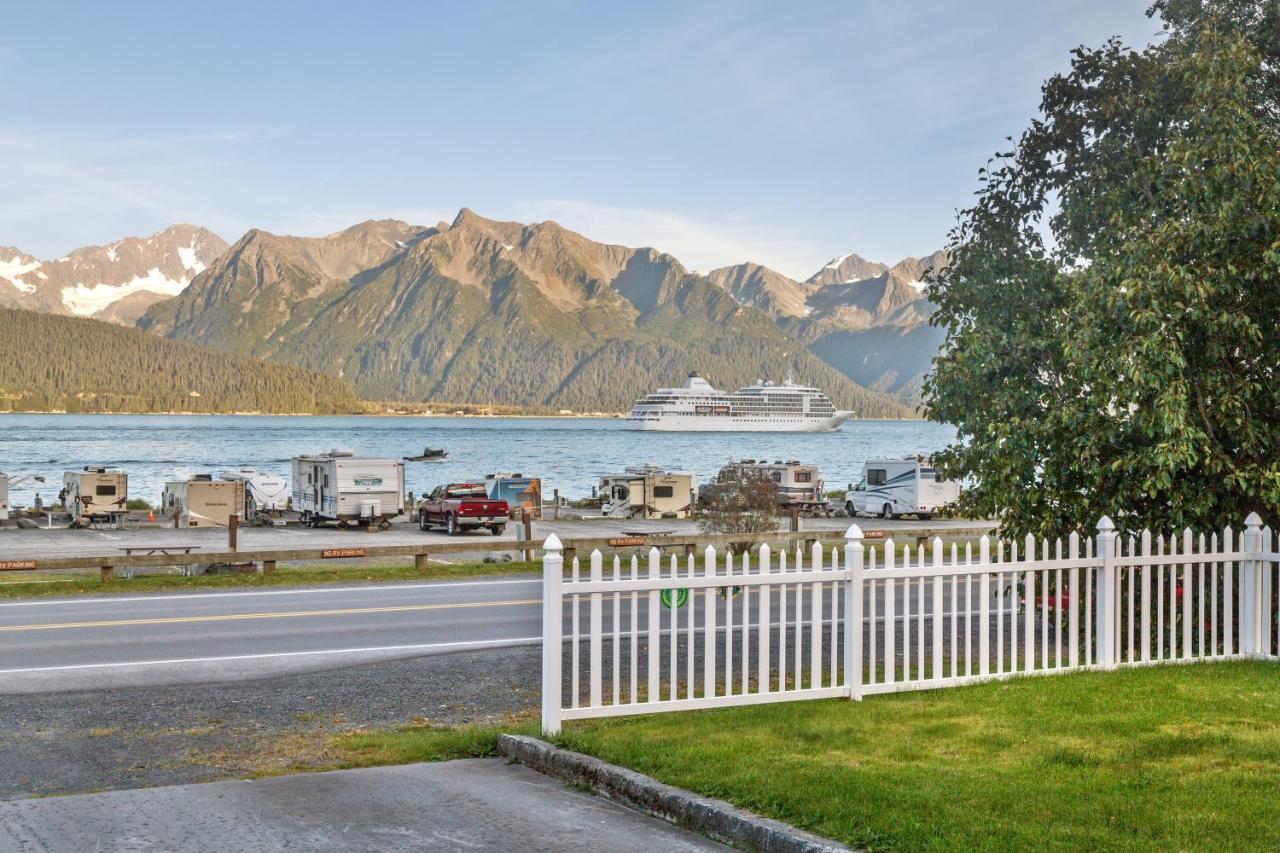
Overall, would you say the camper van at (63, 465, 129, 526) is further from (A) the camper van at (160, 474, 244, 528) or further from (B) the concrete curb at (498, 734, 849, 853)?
(B) the concrete curb at (498, 734, 849, 853)

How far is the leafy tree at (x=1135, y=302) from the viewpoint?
38.2 ft

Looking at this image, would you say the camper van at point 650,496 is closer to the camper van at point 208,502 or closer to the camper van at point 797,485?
the camper van at point 797,485

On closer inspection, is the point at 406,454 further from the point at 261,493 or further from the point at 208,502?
the point at 208,502

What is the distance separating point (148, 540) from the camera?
124 ft

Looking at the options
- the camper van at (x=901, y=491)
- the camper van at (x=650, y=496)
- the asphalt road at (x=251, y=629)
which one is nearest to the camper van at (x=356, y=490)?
the camper van at (x=650, y=496)

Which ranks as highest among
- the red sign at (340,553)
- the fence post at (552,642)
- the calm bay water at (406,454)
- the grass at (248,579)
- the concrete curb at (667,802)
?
the calm bay water at (406,454)

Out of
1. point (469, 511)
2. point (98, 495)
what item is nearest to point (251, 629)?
point (469, 511)

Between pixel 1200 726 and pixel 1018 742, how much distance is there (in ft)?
4.66

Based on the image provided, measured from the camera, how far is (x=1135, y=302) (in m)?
11.8

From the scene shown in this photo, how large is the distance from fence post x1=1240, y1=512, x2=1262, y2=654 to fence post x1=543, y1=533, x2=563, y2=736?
673 centimetres

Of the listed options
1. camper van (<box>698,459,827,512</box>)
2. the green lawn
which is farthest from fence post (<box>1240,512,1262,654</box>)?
camper van (<box>698,459,827,512</box>)

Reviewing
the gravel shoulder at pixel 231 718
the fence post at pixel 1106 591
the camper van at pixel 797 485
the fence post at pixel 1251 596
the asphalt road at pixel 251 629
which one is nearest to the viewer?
the gravel shoulder at pixel 231 718

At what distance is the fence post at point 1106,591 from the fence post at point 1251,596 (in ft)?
5.13

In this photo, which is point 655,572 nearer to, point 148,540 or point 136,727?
point 136,727
